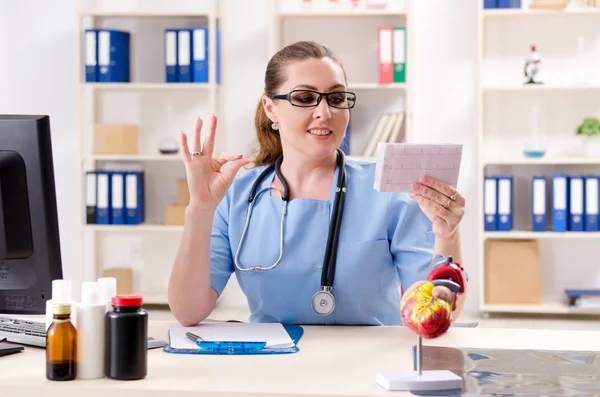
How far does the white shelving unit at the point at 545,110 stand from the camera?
4.84m

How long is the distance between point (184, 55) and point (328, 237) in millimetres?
2913

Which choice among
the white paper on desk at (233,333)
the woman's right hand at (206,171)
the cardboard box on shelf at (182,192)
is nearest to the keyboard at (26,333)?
the white paper on desk at (233,333)

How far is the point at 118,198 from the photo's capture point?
4.76m

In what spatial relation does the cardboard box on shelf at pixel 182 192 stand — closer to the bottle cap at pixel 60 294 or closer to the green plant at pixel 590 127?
the green plant at pixel 590 127

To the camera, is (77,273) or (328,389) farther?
(77,273)

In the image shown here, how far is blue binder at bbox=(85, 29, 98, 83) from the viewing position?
472 cm

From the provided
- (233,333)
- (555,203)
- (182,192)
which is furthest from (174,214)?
(233,333)

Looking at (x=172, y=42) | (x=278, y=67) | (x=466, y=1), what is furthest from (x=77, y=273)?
(x=278, y=67)

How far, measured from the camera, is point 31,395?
143cm

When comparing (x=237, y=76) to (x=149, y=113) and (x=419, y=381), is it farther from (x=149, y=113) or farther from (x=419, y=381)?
(x=419, y=381)

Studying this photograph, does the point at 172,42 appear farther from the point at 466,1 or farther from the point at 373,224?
the point at 373,224

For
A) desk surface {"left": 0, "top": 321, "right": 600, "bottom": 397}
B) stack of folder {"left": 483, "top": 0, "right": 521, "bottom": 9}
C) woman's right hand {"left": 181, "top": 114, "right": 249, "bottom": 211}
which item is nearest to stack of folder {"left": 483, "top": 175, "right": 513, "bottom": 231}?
stack of folder {"left": 483, "top": 0, "right": 521, "bottom": 9}

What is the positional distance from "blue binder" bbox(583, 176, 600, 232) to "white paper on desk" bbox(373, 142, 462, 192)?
3.04 m

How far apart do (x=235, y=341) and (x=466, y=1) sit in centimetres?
360
